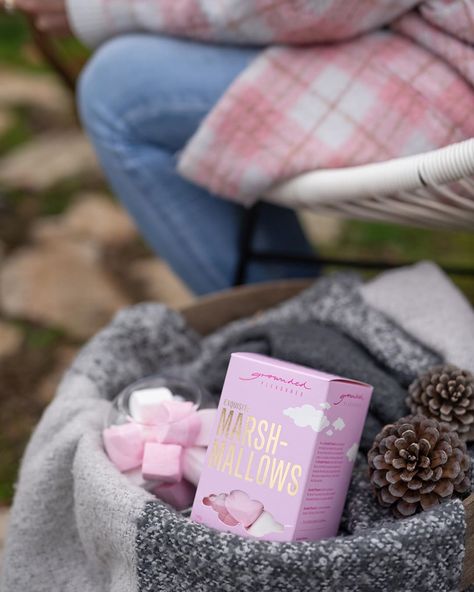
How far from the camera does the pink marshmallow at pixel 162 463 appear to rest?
0.70 meters

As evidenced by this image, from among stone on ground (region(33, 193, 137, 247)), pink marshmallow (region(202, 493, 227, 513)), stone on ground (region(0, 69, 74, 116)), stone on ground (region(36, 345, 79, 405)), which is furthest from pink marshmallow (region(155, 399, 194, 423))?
stone on ground (region(0, 69, 74, 116))

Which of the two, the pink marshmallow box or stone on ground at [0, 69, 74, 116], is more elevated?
the pink marshmallow box

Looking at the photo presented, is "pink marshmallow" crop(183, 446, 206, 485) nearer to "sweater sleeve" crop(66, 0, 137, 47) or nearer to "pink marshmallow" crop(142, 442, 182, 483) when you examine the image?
"pink marshmallow" crop(142, 442, 182, 483)

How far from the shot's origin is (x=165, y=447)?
2.32ft

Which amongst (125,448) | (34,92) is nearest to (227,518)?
(125,448)

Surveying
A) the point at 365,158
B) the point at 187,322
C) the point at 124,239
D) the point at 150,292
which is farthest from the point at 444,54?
the point at 124,239

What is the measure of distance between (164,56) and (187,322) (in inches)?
12.1

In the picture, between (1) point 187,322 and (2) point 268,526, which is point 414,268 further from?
(2) point 268,526

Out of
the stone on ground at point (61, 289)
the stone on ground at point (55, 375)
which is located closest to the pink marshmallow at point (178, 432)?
the stone on ground at point (55, 375)

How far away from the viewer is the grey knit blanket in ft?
1.90

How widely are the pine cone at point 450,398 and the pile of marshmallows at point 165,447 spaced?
19cm

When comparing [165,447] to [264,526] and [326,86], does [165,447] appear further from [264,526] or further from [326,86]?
[326,86]

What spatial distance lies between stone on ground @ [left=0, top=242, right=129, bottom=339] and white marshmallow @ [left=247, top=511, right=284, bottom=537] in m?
0.72

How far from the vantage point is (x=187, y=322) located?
97 cm
